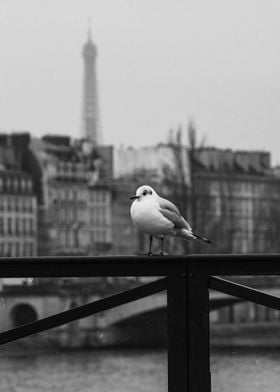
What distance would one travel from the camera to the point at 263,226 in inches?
3371

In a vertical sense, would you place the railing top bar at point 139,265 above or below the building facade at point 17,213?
below

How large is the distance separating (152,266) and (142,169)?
330 feet

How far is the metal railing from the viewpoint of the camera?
4.88 meters

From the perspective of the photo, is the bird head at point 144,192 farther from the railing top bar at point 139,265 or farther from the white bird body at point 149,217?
the railing top bar at point 139,265

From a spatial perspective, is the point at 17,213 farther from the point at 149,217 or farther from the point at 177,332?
the point at 177,332

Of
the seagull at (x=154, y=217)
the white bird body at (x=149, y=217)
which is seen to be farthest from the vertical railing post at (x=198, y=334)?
the white bird body at (x=149, y=217)

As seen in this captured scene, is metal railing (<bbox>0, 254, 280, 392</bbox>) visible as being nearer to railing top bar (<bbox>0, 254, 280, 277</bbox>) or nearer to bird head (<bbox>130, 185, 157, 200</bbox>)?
railing top bar (<bbox>0, 254, 280, 277</bbox>)

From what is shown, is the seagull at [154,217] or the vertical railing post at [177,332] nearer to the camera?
the vertical railing post at [177,332]

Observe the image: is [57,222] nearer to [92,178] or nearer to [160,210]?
[92,178]

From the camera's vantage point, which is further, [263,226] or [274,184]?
[274,184]

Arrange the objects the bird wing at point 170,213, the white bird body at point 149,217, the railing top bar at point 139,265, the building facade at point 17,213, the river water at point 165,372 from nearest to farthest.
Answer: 1. the railing top bar at point 139,265
2. the river water at point 165,372
3. the white bird body at point 149,217
4. the bird wing at point 170,213
5. the building facade at point 17,213

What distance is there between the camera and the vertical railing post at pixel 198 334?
4887mm

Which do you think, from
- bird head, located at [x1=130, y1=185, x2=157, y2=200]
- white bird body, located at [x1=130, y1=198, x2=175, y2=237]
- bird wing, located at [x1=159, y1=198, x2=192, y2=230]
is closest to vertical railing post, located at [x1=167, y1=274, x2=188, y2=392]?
white bird body, located at [x1=130, y1=198, x2=175, y2=237]

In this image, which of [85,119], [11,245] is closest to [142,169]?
[11,245]
